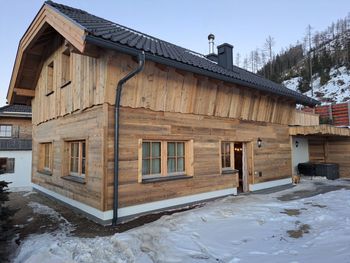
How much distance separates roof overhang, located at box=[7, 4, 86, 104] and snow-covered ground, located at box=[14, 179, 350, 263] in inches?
144

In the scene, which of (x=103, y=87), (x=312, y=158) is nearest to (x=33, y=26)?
(x=103, y=87)

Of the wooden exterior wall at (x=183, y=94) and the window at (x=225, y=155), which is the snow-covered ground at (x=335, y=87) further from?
the window at (x=225, y=155)

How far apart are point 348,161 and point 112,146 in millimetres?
12279

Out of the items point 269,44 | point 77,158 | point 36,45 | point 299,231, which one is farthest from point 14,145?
point 269,44

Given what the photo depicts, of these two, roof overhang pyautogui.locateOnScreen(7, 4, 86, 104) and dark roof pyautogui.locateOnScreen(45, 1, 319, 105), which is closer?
dark roof pyautogui.locateOnScreen(45, 1, 319, 105)

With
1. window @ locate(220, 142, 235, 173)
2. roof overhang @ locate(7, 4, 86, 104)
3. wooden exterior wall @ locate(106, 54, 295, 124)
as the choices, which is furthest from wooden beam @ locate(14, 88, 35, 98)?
window @ locate(220, 142, 235, 173)

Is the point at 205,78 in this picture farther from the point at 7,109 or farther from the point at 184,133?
the point at 7,109

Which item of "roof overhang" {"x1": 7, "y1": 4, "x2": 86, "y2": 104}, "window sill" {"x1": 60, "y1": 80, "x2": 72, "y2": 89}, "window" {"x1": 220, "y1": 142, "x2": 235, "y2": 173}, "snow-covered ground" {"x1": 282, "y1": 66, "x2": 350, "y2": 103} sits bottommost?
"window" {"x1": 220, "y1": 142, "x2": 235, "y2": 173}

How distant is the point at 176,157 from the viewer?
6.93 metres

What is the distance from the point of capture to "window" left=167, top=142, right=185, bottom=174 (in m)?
6.78

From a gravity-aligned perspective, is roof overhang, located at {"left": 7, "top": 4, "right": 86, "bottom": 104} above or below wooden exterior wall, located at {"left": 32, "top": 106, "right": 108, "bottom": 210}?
Answer: above

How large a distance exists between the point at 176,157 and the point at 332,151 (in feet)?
32.9

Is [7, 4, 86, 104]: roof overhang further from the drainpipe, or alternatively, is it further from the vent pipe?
the vent pipe

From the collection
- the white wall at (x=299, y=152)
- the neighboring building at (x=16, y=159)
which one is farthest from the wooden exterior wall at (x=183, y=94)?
the neighboring building at (x=16, y=159)
